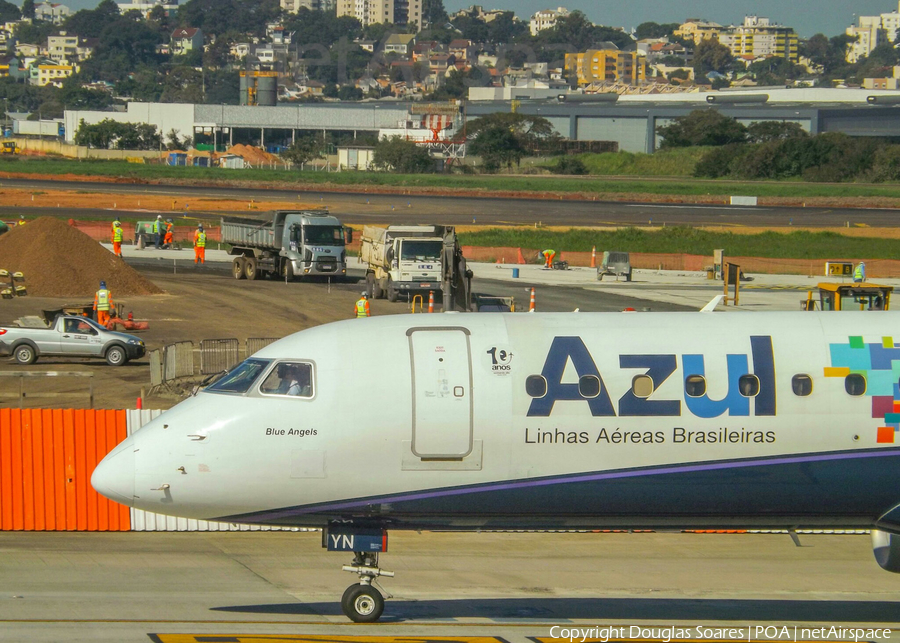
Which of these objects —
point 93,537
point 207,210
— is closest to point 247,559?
point 93,537

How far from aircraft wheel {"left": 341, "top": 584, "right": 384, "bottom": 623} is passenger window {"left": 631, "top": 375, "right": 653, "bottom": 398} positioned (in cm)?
438

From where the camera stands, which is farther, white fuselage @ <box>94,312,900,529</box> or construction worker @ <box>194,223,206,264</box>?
construction worker @ <box>194,223,206,264</box>

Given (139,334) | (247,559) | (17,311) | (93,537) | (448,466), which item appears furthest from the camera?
(17,311)

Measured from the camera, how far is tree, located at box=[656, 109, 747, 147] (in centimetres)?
17150

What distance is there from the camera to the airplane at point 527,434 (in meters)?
13.4

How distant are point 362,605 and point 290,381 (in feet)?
10.4

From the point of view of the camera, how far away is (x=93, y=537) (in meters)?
19.5

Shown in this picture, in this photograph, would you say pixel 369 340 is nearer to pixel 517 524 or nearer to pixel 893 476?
pixel 517 524

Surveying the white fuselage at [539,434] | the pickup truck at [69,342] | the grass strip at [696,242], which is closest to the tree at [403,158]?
the grass strip at [696,242]

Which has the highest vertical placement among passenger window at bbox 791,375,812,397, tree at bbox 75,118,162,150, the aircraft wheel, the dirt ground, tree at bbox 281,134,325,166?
tree at bbox 75,118,162,150

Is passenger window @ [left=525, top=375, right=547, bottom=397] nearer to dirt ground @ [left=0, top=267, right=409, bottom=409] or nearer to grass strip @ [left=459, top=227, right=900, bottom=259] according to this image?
dirt ground @ [left=0, top=267, right=409, bottom=409]

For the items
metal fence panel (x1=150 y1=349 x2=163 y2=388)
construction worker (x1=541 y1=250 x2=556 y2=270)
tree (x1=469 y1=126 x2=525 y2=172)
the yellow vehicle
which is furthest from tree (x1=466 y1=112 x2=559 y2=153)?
metal fence panel (x1=150 y1=349 x2=163 y2=388)

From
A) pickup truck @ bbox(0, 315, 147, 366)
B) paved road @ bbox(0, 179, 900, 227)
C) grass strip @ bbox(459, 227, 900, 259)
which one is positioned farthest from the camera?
A: paved road @ bbox(0, 179, 900, 227)

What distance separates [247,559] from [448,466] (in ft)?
20.4
